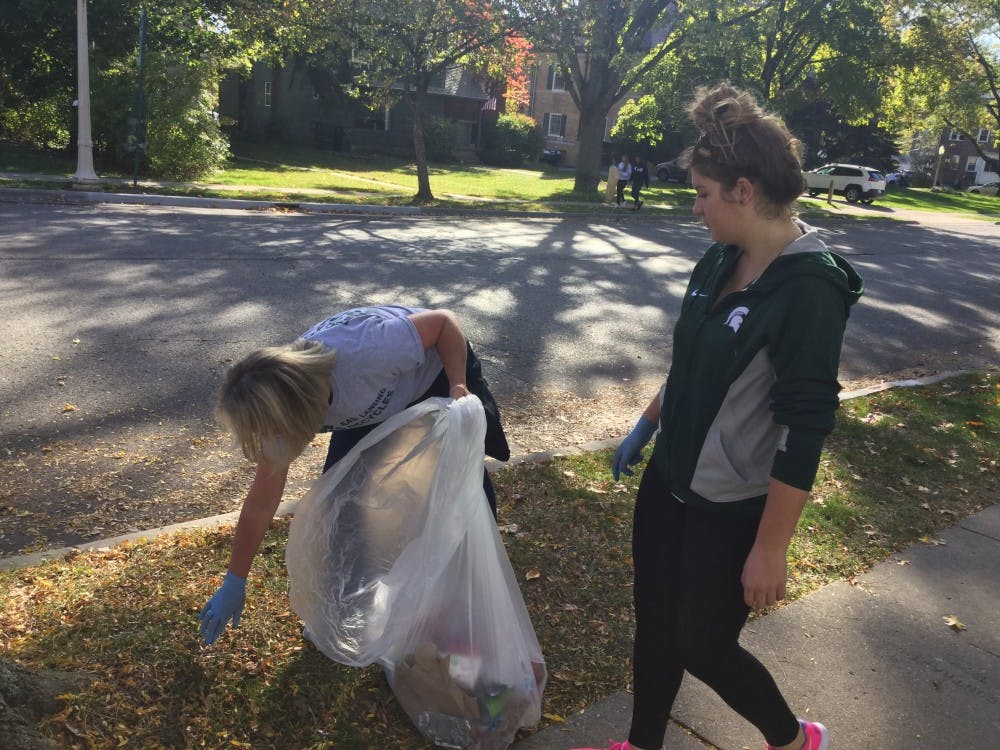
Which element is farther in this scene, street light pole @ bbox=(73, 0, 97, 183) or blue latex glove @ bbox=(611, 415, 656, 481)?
street light pole @ bbox=(73, 0, 97, 183)

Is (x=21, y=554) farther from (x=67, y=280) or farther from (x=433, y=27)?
(x=433, y=27)

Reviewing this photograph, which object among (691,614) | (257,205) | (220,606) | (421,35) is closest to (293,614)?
(220,606)

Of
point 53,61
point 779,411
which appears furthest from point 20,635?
point 53,61

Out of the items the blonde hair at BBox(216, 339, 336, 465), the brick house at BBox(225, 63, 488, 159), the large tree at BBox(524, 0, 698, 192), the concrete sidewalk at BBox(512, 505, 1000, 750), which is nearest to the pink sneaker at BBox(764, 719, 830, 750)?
the concrete sidewalk at BBox(512, 505, 1000, 750)

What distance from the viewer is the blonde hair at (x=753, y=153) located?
188cm

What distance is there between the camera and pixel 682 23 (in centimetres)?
2286

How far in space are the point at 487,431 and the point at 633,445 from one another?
1.65 feet

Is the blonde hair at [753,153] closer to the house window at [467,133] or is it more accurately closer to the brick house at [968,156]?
the house window at [467,133]

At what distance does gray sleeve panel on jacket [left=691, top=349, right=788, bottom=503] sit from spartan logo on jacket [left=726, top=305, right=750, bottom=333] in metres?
0.09

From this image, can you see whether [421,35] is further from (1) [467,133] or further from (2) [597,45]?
(1) [467,133]

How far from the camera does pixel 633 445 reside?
2639 mm

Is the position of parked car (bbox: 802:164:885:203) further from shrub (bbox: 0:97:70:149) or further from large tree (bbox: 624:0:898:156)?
shrub (bbox: 0:97:70:149)

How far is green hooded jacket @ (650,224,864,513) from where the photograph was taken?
5.98 feet

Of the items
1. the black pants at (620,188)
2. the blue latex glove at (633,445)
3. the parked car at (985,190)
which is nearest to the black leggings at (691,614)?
the blue latex glove at (633,445)
